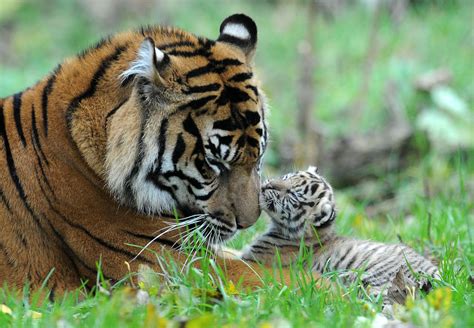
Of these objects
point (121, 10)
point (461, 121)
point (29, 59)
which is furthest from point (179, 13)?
point (461, 121)

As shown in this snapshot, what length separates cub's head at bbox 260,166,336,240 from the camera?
5.67 m

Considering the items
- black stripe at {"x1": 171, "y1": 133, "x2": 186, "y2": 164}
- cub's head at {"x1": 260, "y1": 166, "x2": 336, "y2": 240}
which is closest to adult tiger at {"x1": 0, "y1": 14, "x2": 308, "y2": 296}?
black stripe at {"x1": 171, "y1": 133, "x2": 186, "y2": 164}

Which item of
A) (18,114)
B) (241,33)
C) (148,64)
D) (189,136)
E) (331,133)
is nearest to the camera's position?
(148,64)

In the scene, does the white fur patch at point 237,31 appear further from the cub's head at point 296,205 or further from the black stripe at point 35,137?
the black stripe at point 35,137

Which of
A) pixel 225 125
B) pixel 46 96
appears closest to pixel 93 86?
pixel 46 96

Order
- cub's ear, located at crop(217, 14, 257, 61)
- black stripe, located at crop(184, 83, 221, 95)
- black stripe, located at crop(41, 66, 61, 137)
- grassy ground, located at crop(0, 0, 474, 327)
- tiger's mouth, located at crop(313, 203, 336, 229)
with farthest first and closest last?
tiger's mouth, located at crop(313, 203, 336, 229) → cub's ear, located at crop(217, 14, 257, 61) → black stripe, located at crop(41, 66, 61, 137) → black stripe, located at crop(184, 83, 221, 95) → grassy ground, located at crop(0, 0, 474, 327)

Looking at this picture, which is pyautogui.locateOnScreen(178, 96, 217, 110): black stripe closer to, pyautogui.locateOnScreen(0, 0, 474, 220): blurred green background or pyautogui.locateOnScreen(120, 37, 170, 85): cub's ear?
pyautogui.locateOnScreen(120, 37, 170, 85): cub's ear

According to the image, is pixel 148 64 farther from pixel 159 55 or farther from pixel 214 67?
pixel 214 67

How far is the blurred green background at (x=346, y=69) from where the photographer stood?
10820 millimetres

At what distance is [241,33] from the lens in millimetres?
5570

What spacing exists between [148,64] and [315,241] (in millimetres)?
1890

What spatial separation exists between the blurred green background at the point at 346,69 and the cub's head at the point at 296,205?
198 cm

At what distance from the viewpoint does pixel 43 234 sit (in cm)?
502

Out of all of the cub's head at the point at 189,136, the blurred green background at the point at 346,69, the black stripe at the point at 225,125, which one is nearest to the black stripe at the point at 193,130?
the cub's head at the point at 189,136
